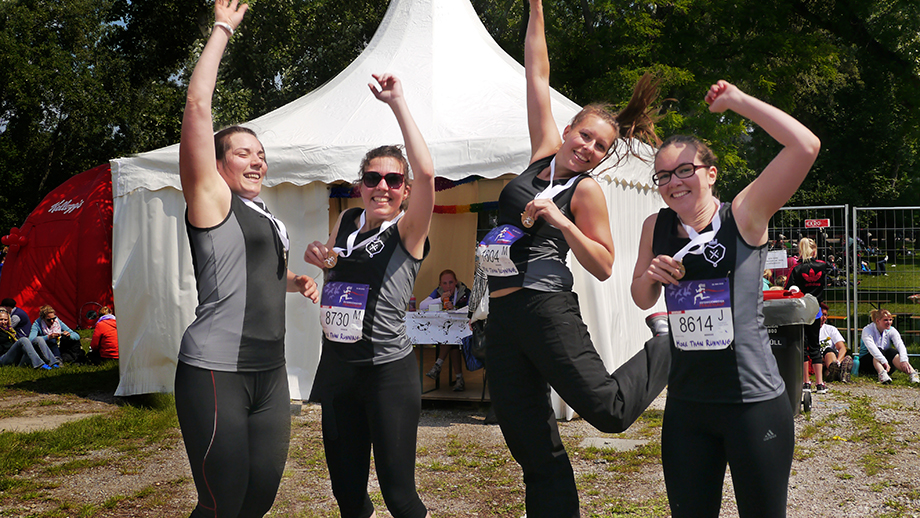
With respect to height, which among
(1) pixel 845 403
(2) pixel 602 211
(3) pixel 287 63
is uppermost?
(3) pixel 287 63

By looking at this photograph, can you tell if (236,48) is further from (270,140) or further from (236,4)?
(236,4)

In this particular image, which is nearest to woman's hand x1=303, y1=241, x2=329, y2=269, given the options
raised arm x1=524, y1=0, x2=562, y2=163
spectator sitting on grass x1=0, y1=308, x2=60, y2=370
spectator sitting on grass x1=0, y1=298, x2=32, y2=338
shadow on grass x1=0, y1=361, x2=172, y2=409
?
raised arm x1=524, y1=0, x2=562, y2=163

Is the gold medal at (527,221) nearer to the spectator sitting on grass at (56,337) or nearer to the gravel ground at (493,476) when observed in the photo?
the gravel ground at (493,476)

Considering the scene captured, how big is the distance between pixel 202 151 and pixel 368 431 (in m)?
1.11

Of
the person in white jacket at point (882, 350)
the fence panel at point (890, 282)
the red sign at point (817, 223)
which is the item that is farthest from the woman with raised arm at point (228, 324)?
the red sign at point (817, 223)

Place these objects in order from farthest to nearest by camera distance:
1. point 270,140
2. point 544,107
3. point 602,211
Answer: point 270,140 → point 544,107 → point 602,211

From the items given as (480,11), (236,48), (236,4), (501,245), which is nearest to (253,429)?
(501,245)

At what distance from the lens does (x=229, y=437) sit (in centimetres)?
220

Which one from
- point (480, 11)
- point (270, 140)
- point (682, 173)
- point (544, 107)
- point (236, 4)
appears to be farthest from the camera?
point (480, 11)

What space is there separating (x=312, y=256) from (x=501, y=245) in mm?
683

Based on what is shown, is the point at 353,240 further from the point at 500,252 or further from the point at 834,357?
the point at 834,357

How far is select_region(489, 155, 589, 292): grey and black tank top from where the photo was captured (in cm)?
259

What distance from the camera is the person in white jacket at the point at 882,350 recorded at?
8430mm

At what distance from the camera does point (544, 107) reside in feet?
9.45
